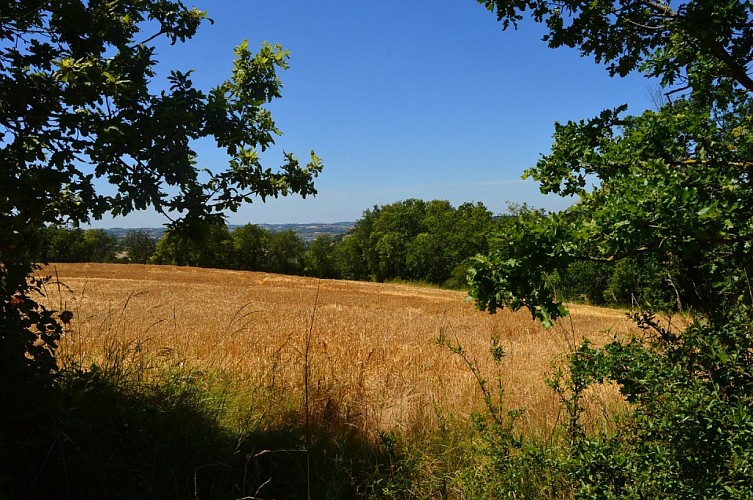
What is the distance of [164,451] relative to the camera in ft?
10.7

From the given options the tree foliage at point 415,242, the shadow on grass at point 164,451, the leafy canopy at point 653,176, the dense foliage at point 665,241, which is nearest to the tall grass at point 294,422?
the shadow on grass at point 164,451

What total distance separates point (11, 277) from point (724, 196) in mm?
4528

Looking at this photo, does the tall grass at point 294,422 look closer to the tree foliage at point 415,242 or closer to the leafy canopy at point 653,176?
the leafy canopy at point 653,176

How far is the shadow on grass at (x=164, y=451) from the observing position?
2.91m

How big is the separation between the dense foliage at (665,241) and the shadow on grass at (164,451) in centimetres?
177

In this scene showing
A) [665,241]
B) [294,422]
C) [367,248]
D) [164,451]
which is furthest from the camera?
[367,248]

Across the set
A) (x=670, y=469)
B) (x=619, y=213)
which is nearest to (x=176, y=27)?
(x=619, y=213)

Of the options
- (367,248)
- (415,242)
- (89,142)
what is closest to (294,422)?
(89,142)

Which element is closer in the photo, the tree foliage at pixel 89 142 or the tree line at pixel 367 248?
the tree foliage at pixel 89 142

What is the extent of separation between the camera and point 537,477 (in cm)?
314

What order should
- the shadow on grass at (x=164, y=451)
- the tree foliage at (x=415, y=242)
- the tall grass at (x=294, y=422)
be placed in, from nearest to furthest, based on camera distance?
the shadow on grass at (x=164, y=451), the tall grass at (x=294, y=422), the tree foliage at (x=415, y=242)

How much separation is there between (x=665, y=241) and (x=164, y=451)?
3580 mm

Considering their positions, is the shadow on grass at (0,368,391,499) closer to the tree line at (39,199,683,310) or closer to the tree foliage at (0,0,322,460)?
the tree foliage at (0,0,322,460)

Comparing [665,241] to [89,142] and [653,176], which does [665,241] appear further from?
[89,142]
